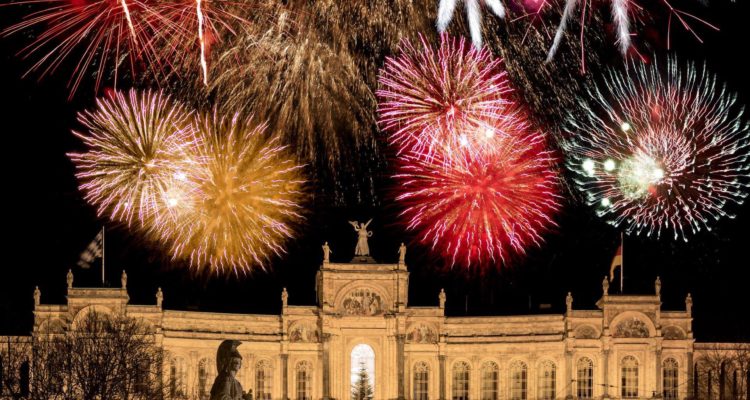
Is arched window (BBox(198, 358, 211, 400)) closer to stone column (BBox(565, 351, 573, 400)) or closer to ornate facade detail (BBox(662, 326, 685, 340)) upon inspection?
stone column (BBox(565, 351, 573, 400))

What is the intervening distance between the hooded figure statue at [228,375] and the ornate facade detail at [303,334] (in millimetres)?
43615

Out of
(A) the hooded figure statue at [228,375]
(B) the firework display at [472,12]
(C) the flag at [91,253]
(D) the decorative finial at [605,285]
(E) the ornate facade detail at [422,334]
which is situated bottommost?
(A) the hooded figure statue at [228,375]

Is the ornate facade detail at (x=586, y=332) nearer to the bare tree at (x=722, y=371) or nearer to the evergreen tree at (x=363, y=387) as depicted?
the bare tree at (x=722, y=371)

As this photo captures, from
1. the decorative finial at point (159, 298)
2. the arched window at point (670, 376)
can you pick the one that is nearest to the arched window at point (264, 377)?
the decorative finial at point (159, 298)

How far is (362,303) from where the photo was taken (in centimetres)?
7919

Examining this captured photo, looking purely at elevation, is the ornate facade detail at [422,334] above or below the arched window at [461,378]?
above

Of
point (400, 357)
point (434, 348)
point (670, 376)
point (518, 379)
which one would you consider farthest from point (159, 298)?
point (670, 376)

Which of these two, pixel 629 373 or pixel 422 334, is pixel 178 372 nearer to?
pixel 422 334

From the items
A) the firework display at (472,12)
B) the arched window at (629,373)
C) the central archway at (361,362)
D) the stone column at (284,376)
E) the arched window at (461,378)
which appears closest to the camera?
the firework display at (472,12)

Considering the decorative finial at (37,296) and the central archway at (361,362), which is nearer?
the decorative finial at (37,296)

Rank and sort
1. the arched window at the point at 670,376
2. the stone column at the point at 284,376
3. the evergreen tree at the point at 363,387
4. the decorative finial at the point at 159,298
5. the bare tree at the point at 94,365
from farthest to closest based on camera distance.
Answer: the arched window at the point at 670,376
the stone column at the point at 284,376
the decorative finial at the point at 159,298
the evergreen tree at the point at 363,387
the bare tree at the point at 94,365

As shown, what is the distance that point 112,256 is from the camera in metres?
84.3

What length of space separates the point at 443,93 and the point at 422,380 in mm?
23804

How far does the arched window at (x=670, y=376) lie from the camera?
79.8 meters
